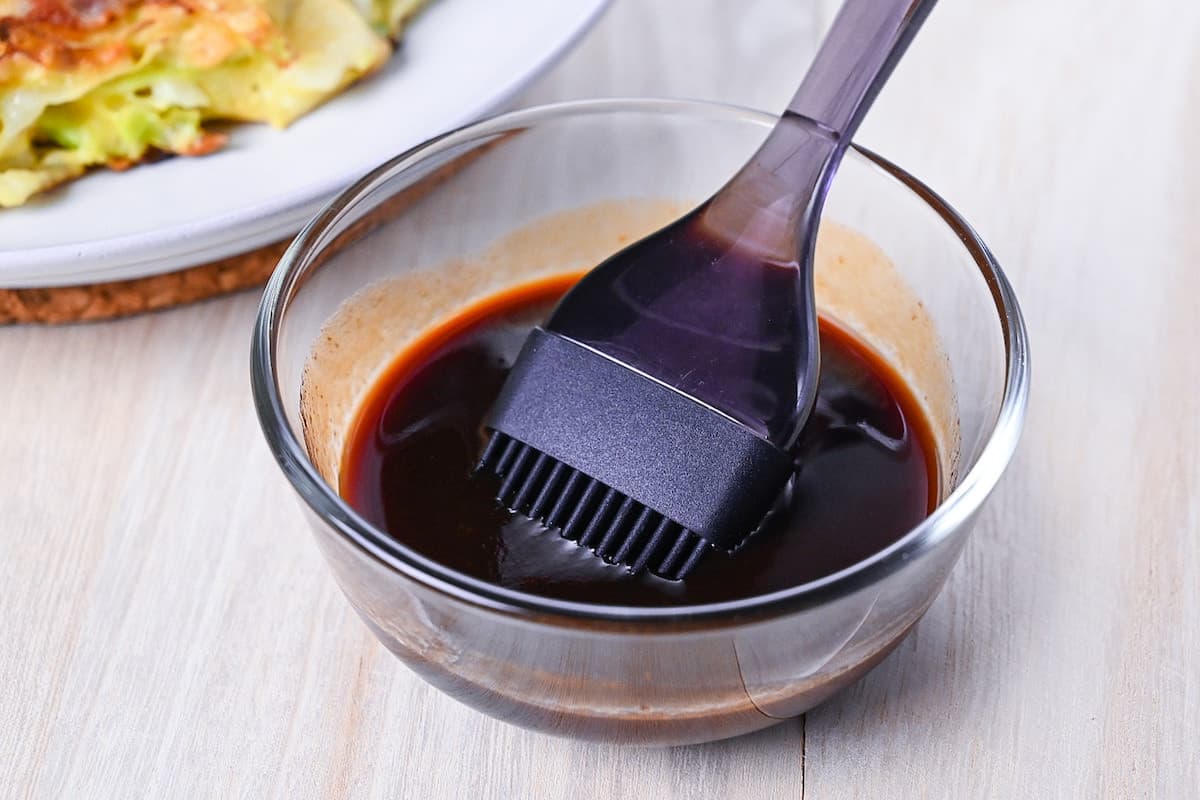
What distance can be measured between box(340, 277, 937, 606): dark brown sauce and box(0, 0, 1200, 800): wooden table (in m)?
0.15

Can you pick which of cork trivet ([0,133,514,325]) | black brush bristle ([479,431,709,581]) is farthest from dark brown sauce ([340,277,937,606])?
cork trivet ([0,133,514,325])

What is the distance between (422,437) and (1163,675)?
63cm

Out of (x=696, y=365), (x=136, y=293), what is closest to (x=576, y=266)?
(x=696, y=365)

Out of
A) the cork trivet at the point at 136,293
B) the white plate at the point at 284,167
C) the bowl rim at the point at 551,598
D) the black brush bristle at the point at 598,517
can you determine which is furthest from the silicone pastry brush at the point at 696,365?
the cork trivet at the point at 136,293

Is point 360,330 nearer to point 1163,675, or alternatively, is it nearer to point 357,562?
point 357,562

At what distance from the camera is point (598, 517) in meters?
0.96

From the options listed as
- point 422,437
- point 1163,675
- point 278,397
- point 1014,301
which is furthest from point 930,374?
point 278,397

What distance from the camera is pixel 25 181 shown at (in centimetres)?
129

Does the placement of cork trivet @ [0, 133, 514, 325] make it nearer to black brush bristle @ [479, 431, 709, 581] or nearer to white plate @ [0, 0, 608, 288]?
white plate @ [0, 0, 608, 288]

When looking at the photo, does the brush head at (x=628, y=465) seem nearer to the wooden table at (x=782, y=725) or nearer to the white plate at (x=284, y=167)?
the wooden table at (x=782, y=725)

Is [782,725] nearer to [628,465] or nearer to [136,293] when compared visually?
[628,465]

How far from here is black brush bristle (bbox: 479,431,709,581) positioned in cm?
96

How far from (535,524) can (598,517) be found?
5 centimetres

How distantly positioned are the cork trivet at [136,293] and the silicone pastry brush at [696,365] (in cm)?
45
